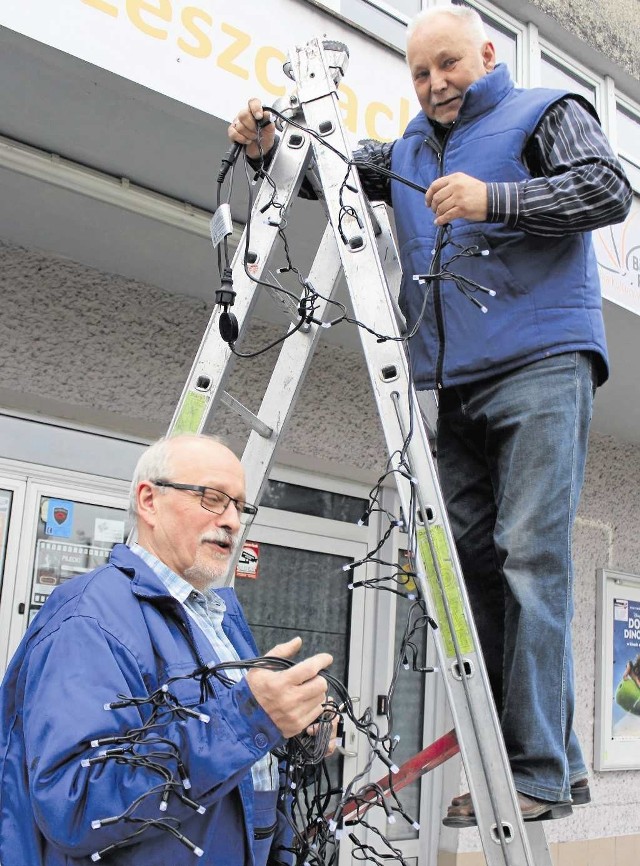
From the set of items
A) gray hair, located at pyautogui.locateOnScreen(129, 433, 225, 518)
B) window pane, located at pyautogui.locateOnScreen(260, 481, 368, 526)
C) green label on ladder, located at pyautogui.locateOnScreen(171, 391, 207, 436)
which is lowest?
gray hair, located at pyautogui.locateOnScreen(129, 433, 225, 518)

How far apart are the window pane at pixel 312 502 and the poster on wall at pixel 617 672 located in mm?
1918

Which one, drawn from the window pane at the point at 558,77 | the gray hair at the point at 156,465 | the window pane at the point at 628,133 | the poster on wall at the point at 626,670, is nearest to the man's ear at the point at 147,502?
the gray hair at the point at 156,465

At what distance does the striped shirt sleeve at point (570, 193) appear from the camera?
196 cm

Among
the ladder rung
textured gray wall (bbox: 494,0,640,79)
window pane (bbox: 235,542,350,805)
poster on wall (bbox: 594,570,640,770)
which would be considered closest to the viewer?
the ladder rung

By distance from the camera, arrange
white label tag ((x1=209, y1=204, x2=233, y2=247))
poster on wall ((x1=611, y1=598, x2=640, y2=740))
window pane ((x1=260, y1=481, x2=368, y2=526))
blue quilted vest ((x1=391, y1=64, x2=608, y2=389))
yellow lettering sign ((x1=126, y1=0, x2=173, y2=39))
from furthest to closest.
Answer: poster on wall ((x1=611, y1=598, x2=640, y2=740)) < window pane ((x1=260, y1=481, x2=368, y2=526)) < yellow lettering sign ((x1=126, y1=0, x2=173, y2=39)) < white label tag ((x1=209, y1=204, x2=233, y2=247)) < blue quilted vest ((x1=391, y1=64, x2=608, y2=389))

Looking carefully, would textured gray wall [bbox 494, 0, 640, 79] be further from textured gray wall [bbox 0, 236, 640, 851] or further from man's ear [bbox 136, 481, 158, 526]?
man's ear [bbox 136, 481, 158, 526]

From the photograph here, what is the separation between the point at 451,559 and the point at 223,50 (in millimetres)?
2104

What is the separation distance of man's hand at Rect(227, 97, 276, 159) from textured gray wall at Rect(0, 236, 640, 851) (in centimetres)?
190

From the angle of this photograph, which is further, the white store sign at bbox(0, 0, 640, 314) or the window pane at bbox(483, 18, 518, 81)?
the window pane at bbox(483, 18, 518, 81)

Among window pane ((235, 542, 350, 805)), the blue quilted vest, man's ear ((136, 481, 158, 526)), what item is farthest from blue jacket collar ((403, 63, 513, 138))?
window pane ((235, 542, 350, 805))

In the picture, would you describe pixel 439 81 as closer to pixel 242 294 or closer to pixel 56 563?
pixel 242 294

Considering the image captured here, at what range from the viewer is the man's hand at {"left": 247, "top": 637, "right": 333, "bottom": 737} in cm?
152

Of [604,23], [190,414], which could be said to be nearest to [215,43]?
[190,414]

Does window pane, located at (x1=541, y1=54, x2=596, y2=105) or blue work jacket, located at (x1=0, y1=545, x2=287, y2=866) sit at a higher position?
window pane, located at (x1=541, y1=54, x2=596, y2=105)
